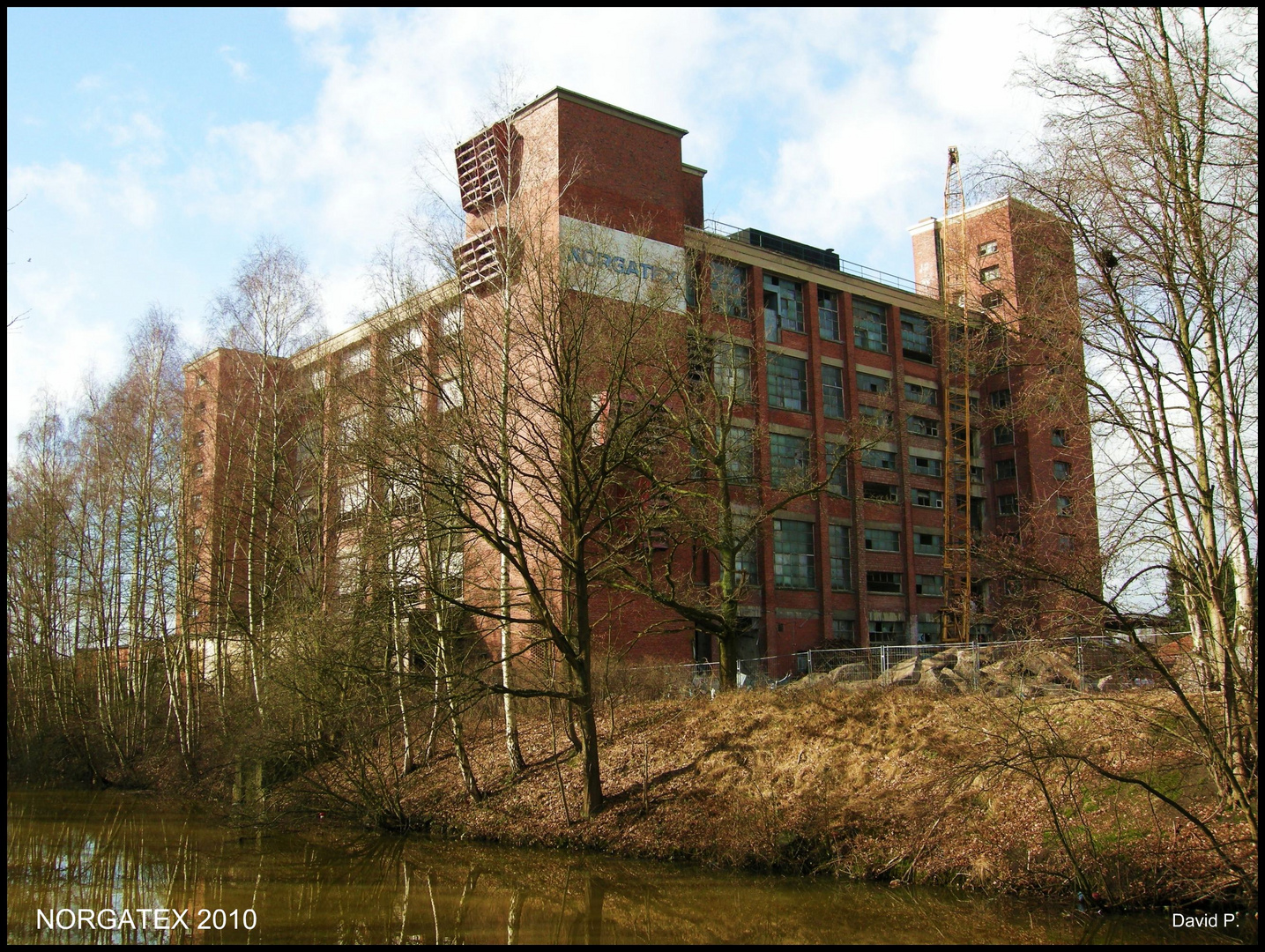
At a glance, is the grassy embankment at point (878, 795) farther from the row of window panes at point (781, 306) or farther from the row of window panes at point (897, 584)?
the row of window panes at point (781, 306)

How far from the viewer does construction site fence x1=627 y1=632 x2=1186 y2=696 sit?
11.9 metres

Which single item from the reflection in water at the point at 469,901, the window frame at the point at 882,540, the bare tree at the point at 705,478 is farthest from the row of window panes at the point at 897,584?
the reflection in water at the point at 469,901

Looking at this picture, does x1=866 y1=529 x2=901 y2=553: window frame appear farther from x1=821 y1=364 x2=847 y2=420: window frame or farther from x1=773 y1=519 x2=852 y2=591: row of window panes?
x1=821 y1=364 x2=847 y2=420: window frame

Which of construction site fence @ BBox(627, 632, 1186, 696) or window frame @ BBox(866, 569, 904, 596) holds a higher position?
window frame @ BBox(866, 569, 904, 596)

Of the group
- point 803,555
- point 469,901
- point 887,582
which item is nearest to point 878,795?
point 469,901

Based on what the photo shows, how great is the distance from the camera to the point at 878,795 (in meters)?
15.3

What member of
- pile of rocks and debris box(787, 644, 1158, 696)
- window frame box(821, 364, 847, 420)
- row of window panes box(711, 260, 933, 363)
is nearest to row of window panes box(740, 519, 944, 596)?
window frame box(821, 364, 847, 420)

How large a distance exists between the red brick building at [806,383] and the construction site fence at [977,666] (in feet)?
13.7

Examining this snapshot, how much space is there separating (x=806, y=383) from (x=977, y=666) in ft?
84.6

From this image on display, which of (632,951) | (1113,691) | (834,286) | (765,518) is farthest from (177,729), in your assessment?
(834,286)

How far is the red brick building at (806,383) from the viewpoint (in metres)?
24.1

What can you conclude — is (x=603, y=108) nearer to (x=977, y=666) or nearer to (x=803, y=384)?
(x=803, y=384)

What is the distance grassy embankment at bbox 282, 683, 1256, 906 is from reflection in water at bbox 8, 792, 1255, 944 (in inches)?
22.9

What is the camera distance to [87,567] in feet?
101
